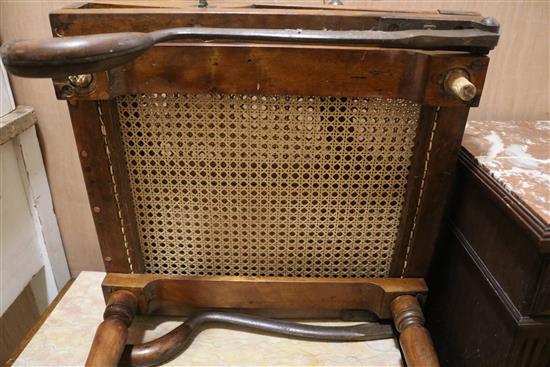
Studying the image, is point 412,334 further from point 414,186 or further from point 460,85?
point 460,85

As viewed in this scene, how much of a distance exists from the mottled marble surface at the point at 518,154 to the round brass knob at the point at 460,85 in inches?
5.4

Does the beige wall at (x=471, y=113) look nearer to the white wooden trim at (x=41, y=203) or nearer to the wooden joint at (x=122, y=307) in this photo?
the white wooden trim at (x=41, y=203)

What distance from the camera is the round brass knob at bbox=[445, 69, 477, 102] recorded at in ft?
1.85

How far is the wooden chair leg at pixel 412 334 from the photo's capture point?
0.65m

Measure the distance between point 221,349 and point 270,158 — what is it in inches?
13.1

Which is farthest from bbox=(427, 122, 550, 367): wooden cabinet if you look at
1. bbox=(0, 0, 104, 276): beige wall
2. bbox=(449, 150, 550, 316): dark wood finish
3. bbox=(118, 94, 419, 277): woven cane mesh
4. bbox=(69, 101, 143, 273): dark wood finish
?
bbox=(0, 0, 104, 276): beige wall

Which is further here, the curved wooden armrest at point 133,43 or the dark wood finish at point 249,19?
the dark wood finish at point 249,19

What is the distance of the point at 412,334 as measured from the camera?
68cm

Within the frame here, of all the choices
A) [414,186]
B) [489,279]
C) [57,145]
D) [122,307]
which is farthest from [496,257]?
[57,145]

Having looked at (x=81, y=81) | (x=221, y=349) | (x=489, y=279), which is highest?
(x=81, y=81)

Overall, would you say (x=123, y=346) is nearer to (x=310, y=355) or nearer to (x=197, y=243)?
(x=197, y=243)

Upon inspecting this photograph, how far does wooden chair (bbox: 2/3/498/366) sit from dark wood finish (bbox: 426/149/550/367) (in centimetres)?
6

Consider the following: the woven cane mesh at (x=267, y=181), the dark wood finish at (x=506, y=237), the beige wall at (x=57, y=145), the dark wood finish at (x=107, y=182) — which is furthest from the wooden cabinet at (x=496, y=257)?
the beige wall at (x=57, y=145)

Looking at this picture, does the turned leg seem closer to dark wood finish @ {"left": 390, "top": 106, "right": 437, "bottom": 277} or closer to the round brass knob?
dark wood finish @ {"left": 390, "top": 106, "right": 437, "bottom": 277}
